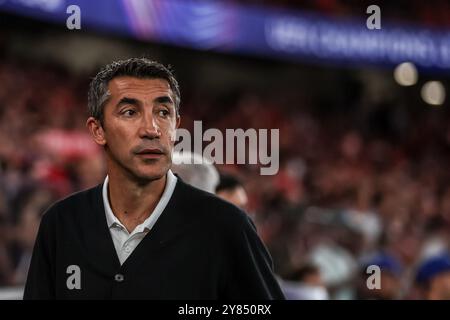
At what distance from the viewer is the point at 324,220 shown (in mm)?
7008

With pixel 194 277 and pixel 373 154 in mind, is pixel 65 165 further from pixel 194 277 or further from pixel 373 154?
pixel 373 154

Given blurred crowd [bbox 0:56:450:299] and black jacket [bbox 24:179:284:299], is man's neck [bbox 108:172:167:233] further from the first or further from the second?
blurred crowd [bbox 0:56:450:299]

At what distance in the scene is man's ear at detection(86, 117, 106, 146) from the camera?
2.13m

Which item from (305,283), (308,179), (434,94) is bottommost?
(305,283)

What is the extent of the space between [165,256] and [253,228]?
0.20m

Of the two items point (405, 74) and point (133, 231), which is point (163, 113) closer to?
point (133, 231)

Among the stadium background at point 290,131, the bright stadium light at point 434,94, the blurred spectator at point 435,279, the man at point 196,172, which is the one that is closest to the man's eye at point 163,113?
the man at point 196,172

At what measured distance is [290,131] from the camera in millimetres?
11492

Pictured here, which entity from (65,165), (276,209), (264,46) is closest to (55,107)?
(65,165)

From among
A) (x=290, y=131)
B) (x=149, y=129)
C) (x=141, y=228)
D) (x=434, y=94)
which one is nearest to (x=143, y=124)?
(x=149, y=129)

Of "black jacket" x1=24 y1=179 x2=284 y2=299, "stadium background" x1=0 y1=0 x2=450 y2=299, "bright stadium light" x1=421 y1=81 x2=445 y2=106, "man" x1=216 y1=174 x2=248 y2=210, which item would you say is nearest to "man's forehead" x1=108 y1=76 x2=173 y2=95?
"black jacket" x1=24 y1=179 x2=284 y2=299

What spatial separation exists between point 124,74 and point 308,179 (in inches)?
317

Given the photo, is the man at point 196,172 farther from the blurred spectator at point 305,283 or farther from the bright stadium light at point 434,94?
the bright stadium light at point 434,94
